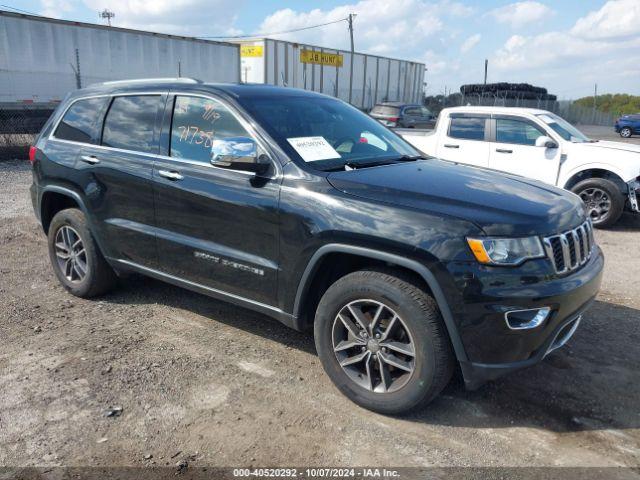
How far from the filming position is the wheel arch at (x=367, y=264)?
2.82m

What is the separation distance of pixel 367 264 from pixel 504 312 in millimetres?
846

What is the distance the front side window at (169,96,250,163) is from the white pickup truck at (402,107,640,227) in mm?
4952

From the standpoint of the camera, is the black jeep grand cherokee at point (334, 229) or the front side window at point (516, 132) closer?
the black jeep grand cherokee at point (334, 229)

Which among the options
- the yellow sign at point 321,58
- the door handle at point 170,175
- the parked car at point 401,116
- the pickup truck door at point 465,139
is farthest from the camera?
the yellow sign at point 321,58

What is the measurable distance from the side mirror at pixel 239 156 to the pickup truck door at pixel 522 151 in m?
5.99

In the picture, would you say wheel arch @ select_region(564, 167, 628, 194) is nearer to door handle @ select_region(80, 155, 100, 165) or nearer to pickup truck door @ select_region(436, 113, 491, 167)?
pickup truck door @ select_region(436, 113, 491, 167)

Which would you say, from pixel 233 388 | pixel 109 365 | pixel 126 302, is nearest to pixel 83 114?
pixel 126 302

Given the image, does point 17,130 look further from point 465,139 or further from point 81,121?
point 465,139

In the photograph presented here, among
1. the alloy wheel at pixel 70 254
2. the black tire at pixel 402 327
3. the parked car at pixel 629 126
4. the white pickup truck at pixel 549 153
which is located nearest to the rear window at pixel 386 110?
the white pickup truck at pixel 549 153

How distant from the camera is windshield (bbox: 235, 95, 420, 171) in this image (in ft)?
11.7

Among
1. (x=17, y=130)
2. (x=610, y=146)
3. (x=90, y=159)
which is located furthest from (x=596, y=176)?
(x=17, y=130)

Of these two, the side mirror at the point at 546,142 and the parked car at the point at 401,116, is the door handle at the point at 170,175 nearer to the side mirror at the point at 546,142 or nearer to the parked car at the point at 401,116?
the side mirror at the point at 546,142

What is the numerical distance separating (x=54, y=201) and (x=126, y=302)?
1191mm

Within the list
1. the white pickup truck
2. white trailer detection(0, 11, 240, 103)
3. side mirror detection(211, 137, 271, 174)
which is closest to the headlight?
side mirror detection(211, 137, 271, 174)
